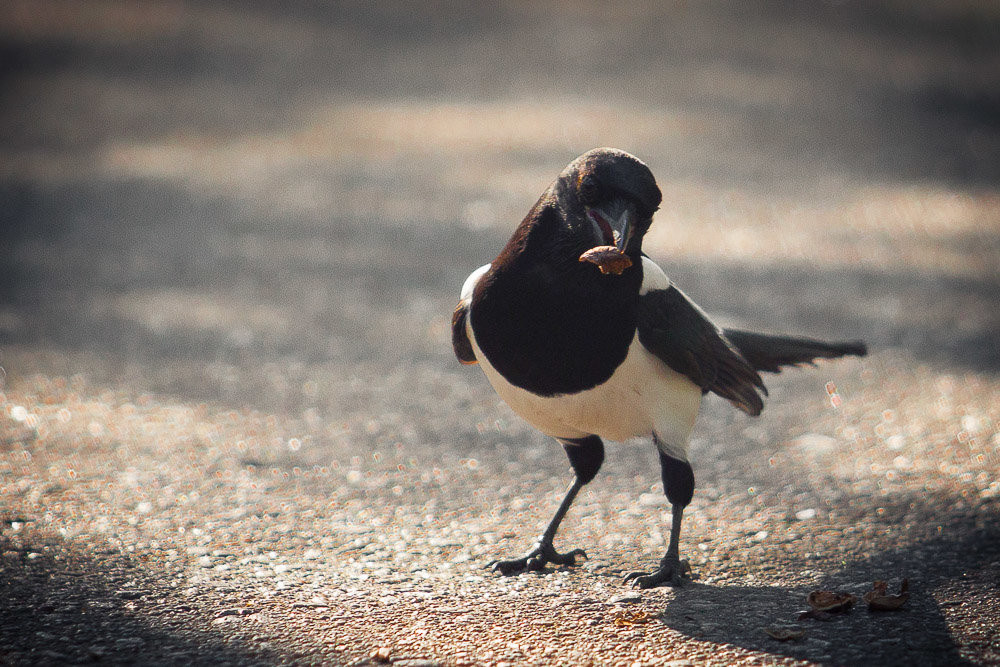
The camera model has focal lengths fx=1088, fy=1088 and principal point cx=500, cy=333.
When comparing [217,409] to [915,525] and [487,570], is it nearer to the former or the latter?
[487,570]

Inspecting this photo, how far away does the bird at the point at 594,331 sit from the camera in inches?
111

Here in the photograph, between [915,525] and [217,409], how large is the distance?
2.80 meters

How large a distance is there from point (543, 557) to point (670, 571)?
1.30 feet

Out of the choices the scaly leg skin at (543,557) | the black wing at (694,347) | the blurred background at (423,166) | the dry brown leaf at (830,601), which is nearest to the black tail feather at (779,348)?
the black wing at (694,347)

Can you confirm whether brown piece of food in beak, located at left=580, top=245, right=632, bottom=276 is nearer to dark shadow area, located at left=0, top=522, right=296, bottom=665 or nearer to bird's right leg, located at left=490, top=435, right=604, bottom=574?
bird's right leg, located at left=490, top=435, right=604, bottom=574

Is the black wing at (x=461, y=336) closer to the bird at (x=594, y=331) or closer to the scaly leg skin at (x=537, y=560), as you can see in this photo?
the bird at (x=594, y=331)

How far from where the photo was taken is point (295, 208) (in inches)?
312

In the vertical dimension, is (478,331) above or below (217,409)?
below

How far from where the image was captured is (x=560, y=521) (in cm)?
341

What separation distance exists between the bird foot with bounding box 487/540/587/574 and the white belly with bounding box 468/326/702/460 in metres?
0.38

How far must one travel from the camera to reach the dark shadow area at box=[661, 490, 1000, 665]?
2.72 metres

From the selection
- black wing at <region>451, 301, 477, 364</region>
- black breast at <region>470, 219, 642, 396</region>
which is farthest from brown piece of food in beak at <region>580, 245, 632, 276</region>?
black wing at <region>451, 301, 477, 364</region>

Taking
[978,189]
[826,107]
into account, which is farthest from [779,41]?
[978,189]

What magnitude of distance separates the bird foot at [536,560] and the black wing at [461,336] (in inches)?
24.2
